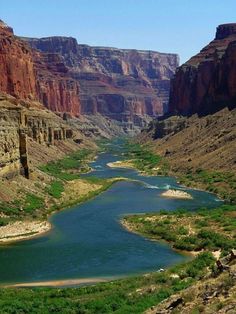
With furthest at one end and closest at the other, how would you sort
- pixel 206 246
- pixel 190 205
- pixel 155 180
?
pixel 155 180
pixel 190 205
pixel 206 246

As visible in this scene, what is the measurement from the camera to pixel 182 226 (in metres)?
61.2

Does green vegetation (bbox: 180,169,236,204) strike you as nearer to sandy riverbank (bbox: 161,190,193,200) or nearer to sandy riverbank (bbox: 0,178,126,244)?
sandy riverbank (bbox: 161,190,193,200)

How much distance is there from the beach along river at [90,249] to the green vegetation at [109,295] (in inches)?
199

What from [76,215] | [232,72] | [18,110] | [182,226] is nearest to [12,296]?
[182,226]

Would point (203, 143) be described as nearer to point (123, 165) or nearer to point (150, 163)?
point (150, 163)

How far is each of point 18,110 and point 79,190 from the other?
3755 cm

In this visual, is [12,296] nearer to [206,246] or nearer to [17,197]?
[206,246]

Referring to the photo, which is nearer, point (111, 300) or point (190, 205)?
point (111, 300)

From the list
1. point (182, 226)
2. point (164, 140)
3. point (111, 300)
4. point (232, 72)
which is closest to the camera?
point (111, 300)

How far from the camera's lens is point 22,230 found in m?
60.6

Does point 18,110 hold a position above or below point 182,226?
above

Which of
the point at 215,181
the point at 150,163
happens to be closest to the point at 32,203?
the point at 215,181

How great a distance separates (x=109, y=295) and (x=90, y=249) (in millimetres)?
17905

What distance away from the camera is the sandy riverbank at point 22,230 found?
58.1 m
